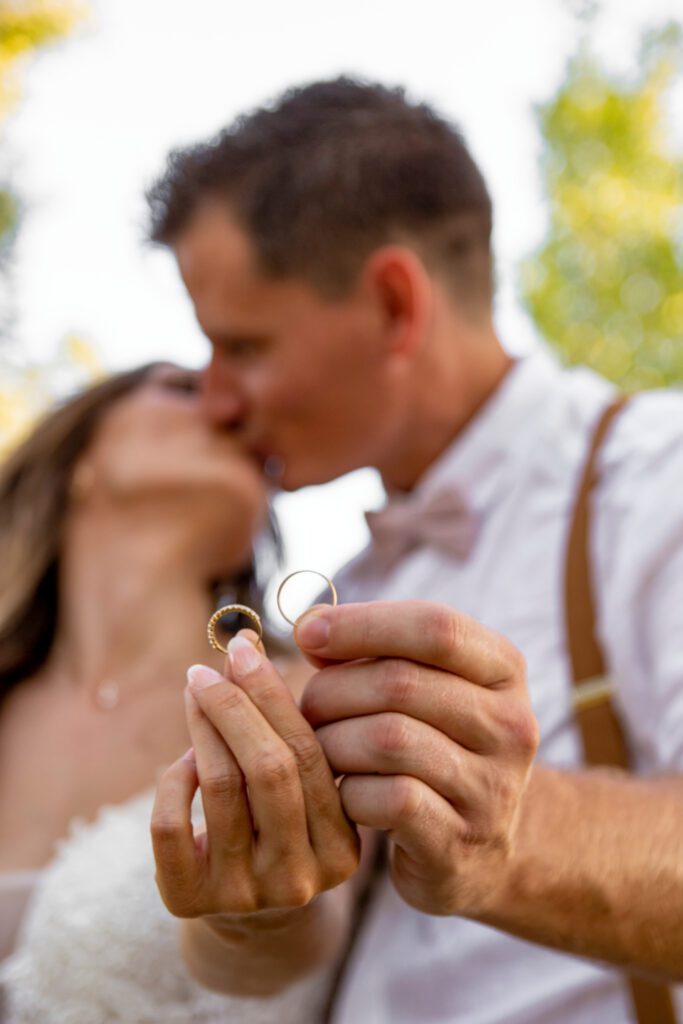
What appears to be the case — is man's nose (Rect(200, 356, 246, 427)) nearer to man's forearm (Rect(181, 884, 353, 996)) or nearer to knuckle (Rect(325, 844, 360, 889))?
man's forearm (Rect(181, 884, 353, 996))

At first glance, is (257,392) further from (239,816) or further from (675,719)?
(239,816)

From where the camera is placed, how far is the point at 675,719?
1.95 m

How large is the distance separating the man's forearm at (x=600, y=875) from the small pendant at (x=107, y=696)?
6.14ft

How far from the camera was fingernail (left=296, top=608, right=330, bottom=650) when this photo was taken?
1.24m

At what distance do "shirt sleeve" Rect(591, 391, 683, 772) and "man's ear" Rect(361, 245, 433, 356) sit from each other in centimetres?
92

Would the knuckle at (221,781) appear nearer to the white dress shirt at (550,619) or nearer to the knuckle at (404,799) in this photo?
the knuckle at (404,799)

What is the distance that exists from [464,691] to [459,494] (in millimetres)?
1437

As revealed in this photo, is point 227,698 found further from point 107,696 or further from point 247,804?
point 107,696

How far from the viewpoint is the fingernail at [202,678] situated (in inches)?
47.9

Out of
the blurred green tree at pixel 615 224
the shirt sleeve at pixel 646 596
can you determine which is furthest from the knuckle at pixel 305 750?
the blurred green tree at pixel 615 224

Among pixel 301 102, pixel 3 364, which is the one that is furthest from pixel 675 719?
pixel 3 364

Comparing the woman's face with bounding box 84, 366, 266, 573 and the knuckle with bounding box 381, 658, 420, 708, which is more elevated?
the knuckle with bounding box 381, 658, 420, 708

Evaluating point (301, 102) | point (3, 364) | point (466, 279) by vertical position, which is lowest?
point (3, 364)

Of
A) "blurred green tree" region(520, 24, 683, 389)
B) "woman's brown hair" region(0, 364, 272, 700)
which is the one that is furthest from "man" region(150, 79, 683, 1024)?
"blurred green tree" region(520, 24, 683, 389)
